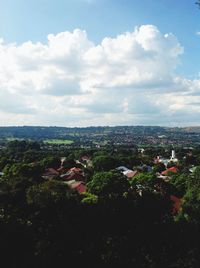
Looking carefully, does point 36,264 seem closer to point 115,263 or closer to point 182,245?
point 115,263

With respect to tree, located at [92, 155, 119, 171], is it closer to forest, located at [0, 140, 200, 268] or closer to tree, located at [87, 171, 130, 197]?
tree, located at [87, 171, 130, 197]

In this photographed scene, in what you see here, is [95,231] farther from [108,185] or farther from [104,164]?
[104,164]

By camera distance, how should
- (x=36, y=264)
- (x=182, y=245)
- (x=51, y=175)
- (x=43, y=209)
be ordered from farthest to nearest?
(x=51, y=175)
(x=43, y=209)
(x=182, y=245)
(x=36, y=264)

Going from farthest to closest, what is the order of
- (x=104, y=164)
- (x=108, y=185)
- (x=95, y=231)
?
(x=104, y=164)
(x=108, y=185)
(x=95, y=231)

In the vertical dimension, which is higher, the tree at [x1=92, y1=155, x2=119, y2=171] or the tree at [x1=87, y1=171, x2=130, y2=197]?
the tree at [x1=87, y1=171, x2=130, y2=197]

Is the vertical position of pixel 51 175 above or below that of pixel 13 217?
below

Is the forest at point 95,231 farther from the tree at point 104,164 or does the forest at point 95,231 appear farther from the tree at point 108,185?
the tree at point 104,164

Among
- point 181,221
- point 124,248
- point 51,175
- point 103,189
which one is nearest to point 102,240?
point 124,248

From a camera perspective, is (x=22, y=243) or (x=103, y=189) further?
(x=103, y=189)

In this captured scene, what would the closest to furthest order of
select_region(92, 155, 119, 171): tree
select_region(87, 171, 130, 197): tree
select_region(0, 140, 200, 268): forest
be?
select_region(0, 140, 200, 268): forest, select_region(87, 171, 130, 197): tree, select_region(92, 155, 119, 171): tree

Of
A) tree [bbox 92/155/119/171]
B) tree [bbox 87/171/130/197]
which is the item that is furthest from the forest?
tree [bbox 92/155/119/171]

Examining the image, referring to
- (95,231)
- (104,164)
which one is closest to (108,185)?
(95,231)
